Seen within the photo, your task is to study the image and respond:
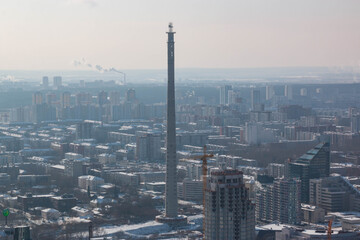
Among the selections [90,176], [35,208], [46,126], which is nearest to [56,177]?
[90,176]

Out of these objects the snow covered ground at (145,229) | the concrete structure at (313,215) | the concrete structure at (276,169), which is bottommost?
the snow covered ground at (145,229)

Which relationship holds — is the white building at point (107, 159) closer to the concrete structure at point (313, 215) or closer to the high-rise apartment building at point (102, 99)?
the concrete structure at point (313, 215)

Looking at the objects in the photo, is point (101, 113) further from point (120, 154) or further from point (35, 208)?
point (35, 208)

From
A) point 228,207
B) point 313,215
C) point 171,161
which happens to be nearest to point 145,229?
point 171,161

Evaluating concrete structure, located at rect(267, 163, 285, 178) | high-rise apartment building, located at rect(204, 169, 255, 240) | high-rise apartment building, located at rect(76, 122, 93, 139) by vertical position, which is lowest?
concrete structure, located at rect(267, 163, 285, 178)

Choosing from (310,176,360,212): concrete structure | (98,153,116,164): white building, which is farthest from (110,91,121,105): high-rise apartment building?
(310,176,360,212): concrete structure

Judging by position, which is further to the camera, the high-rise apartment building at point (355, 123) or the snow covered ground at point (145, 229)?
the high-rise apartment building at point (355, 123)

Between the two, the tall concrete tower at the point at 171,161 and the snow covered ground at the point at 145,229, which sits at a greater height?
the tall concrete tower at the point at 171,161

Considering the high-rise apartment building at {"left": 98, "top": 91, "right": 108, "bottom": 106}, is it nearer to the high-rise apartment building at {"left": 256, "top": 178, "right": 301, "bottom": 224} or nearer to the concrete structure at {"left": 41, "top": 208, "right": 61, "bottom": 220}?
the concrete structure at {"left": 41, "top": 208, "right": 61, "bottom": 220}

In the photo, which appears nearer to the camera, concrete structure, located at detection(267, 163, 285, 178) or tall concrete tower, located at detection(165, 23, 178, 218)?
tall concrete tower, located at detection(165, 23, 178, 218)

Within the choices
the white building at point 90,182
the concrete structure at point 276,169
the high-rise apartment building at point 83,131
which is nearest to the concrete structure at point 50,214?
the white building at point 90,182
